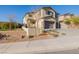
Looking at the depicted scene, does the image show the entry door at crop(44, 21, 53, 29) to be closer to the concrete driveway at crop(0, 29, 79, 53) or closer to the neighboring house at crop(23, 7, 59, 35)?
the neighboring house at crop(23, 7, 59, 35)

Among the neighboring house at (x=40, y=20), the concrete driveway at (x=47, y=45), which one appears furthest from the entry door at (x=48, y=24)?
the concrete driveway at (x=47, y=45)

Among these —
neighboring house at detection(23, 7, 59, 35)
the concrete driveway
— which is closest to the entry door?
neighboring house at detection(23, 7, 59, 35)

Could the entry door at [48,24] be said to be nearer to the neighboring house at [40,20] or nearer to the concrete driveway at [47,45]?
the neighboring house at [40,20]

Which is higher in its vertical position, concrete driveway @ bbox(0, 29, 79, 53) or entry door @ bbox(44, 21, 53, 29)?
entry door @ bbox(44, 21, 53, 29)

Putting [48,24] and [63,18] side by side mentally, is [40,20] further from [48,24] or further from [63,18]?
[63,18]

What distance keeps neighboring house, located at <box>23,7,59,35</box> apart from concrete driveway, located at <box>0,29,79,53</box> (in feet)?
0.30

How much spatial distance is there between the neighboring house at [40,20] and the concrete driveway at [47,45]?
93mm

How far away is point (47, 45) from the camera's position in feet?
6.94

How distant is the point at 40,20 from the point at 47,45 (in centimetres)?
23

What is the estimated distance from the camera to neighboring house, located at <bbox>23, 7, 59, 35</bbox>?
2.13 meters

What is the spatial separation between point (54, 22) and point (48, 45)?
21 centimetres

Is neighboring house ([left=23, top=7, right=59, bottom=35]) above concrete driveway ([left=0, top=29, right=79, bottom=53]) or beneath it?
above

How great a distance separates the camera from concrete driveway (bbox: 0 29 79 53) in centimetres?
209
